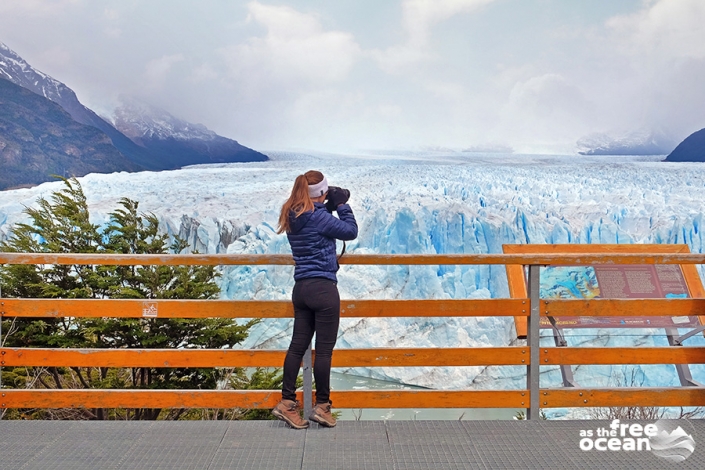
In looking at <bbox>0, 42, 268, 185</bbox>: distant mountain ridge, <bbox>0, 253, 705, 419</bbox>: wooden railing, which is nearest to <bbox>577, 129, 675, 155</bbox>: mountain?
<bbox>0, 42, 268, 185</bbox>: distant mountain ridge

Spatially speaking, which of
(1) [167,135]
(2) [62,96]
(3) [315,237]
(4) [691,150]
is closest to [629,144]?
(4) [691,150]

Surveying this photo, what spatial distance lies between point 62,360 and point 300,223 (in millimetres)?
1125

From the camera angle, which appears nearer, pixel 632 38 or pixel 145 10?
pixel 145 10

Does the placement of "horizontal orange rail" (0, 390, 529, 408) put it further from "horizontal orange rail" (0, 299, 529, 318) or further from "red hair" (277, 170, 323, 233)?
"red hair" (277, 170, 323, 233)

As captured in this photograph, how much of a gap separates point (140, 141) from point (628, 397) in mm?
10936

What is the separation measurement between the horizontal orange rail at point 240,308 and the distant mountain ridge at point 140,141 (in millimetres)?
9832

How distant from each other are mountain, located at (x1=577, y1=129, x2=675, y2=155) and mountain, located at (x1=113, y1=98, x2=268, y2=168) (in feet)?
22.9

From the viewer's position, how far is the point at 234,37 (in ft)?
39.7

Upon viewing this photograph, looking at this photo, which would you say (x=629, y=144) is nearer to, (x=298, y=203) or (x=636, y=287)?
(x=636, y=287)

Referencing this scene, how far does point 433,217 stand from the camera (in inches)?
437

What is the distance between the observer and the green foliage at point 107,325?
505 cm

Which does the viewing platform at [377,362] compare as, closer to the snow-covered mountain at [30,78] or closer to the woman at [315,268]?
the woman at [315,268]

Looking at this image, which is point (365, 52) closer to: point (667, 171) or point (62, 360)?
point (667, 171)

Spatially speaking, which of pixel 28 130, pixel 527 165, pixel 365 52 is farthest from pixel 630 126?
pixel 28 130
